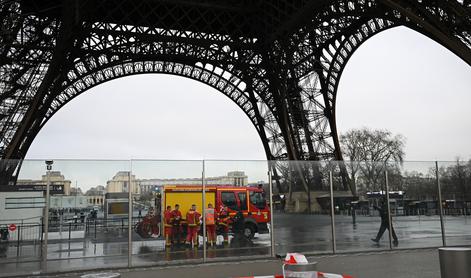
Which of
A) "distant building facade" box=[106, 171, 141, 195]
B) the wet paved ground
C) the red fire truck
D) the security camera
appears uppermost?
the security camera

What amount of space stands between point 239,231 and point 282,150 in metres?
25.6

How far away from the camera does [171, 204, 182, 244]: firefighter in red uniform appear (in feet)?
41.4

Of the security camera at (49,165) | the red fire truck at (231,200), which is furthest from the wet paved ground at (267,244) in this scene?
the security camera at (49,165)

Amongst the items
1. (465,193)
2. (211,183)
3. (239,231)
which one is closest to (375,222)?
(465,193)

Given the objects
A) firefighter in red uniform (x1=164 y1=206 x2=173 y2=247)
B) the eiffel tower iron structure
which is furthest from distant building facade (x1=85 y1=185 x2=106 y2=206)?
the eiffel tower iron structure

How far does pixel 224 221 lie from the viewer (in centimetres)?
1319

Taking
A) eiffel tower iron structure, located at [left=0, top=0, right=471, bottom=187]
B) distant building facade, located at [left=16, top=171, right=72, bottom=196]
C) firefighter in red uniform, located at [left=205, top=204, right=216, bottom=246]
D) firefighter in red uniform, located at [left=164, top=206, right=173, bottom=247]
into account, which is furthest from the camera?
eiffel tower iron structure, located at [left=0, top=0, right=471, bottom=187]

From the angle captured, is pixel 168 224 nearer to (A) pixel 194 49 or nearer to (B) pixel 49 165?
(B) pixel 49 165

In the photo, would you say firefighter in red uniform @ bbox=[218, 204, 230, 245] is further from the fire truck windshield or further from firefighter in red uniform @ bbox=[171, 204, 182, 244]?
firefighter in red uniform @ bbox=[171, 204, 182, 244]

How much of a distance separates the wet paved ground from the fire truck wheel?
0.20m

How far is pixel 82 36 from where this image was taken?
1176 inches

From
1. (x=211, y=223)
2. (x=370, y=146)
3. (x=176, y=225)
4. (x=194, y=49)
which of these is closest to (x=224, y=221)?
(x=211, y=223)

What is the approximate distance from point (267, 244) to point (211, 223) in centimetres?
182

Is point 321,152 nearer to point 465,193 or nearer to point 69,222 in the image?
point 465,193
